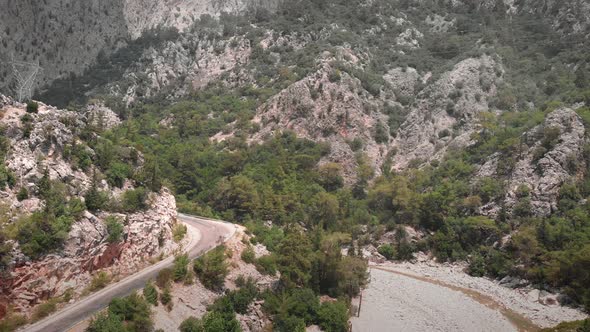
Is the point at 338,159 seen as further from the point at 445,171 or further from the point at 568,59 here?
the point at 568,59

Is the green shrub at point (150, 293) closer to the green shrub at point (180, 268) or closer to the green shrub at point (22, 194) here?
the green shrub at point (180, 268)

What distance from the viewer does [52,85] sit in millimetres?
91312

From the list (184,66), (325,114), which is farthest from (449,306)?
(184,66)

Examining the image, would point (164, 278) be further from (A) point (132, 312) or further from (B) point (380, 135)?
(B) point (380, 135)

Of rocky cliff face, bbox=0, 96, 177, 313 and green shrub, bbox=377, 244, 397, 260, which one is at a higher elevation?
rocky cliff face, bbox=0, 96, 177, 313

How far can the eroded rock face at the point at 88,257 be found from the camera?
2281 centimetres

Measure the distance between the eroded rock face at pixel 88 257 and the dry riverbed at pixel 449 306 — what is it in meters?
17.3

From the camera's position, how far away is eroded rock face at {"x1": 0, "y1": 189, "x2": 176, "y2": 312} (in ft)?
74.8

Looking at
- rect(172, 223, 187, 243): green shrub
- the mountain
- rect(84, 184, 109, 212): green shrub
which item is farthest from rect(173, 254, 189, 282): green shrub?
rect(172, 223, 187, 243): green shrub

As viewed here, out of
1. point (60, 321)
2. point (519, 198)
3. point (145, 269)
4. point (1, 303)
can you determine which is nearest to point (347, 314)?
point (145, 269)

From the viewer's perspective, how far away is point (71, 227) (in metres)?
25.7

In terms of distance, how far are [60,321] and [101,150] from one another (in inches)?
550

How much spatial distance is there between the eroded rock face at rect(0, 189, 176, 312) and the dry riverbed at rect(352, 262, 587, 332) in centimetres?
1734

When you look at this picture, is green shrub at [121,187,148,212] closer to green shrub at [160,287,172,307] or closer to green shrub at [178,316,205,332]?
green shrub at [160,287,172,307]
